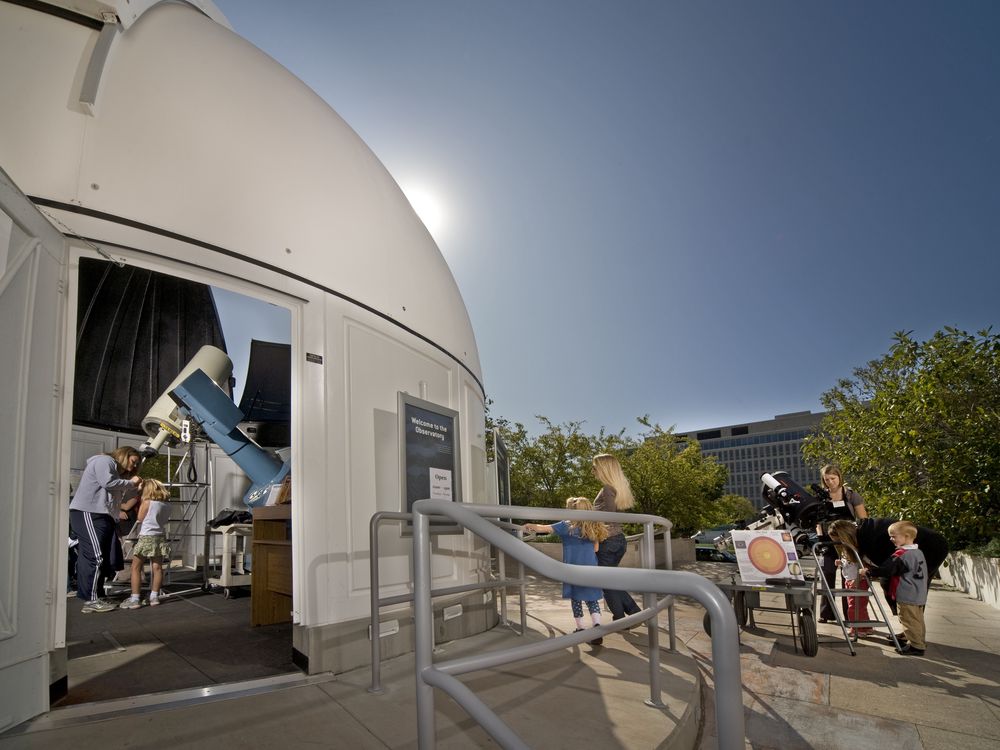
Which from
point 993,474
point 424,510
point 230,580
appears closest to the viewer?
point 424,510

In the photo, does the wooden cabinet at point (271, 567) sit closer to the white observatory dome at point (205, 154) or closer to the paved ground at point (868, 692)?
the white observatory dome at point (205, 154)

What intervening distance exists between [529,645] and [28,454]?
290 centimetres

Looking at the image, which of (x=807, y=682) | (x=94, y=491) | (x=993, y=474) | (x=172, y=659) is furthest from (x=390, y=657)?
(x=993, y=474)

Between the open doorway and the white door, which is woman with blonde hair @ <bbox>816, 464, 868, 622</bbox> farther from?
the white door

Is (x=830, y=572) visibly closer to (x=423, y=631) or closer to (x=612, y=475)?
(x=612, y=475)

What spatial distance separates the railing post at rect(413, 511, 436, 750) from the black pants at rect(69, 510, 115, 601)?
5.54 metres

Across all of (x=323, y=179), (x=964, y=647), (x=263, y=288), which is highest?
(x=323, y=179)

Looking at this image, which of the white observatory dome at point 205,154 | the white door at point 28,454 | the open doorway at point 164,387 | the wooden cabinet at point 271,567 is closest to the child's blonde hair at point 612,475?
the white observatory dome at point 205,154

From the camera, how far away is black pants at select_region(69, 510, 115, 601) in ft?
18.5

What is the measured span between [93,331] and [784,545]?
11006 mm

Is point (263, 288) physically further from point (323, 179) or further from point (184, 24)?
point (184, 24)

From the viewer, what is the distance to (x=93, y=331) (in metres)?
9.64

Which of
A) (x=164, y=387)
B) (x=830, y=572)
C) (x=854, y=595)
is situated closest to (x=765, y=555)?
(x=854, y=595)

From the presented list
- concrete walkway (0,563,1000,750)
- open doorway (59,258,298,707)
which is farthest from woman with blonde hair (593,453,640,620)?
open doorway (59,258,298,707)
